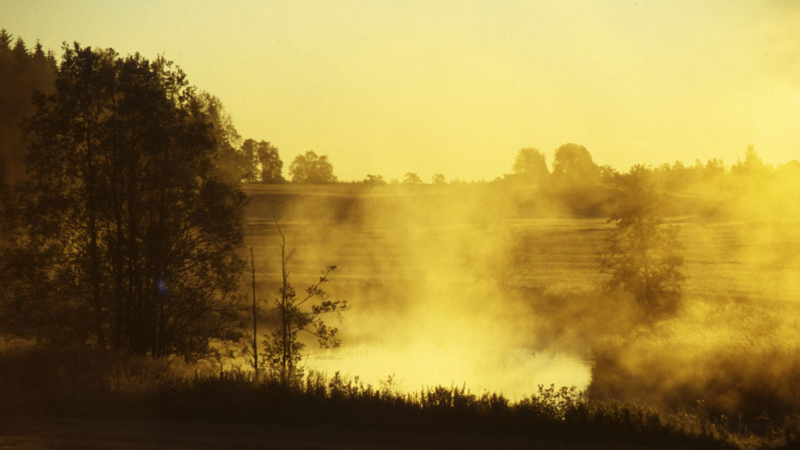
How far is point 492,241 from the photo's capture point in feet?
150

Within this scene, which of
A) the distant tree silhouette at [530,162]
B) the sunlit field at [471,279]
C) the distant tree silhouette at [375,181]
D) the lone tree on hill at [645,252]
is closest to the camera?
the sunlit field at [471,279]

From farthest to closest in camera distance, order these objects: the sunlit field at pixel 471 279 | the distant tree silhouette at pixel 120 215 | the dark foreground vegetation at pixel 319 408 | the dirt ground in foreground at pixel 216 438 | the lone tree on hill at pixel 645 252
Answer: the lone tree on hill at pixel 645 252 → the sunlit field at pixel 471 279 → the distant tree silhouette at pixel 120 215 → the dark foreground vegetation at pixel 319 408 → the dirt ground in foreground at pixel 216 438

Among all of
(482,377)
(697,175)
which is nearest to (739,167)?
(697,175)

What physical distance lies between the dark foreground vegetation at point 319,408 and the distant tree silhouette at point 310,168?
443ft

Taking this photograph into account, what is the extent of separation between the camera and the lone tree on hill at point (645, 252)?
3042 cm

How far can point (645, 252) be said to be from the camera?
101ft

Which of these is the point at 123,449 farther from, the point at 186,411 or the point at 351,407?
the point at 351,407

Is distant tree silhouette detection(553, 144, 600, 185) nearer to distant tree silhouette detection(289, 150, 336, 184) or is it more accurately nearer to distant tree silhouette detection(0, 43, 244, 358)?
distant tree silhouette detection(289, 150, 336, 184)

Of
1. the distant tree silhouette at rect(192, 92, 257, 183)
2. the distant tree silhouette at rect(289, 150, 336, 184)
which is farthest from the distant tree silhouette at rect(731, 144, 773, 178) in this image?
the distant tree silhouette at rect(192, 92, 257, 183)

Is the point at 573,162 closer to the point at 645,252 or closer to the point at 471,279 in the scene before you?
the point at 471,279

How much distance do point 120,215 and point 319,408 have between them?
9477mm

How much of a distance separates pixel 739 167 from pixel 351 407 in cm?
13360

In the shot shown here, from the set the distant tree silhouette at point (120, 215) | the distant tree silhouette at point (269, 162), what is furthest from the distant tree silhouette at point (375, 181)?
the distant tree silhouette at point (120, 215)

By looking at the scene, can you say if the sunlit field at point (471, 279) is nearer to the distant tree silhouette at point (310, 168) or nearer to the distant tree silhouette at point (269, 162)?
the distant tree silhouette at point (269, 162)
